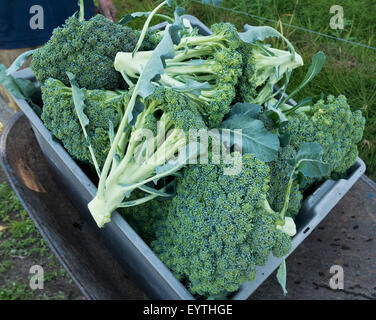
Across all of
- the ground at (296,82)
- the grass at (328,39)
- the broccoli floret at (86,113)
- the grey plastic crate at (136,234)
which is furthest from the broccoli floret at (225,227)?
the grass at (328,39)

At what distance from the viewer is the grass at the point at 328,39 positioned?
2.41 m

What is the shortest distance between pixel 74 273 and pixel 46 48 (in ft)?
2.42

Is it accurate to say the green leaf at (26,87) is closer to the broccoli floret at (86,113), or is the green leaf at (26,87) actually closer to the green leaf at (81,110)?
the broccoli floret at (86,113)

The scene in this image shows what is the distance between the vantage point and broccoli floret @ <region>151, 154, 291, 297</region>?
1068 mm

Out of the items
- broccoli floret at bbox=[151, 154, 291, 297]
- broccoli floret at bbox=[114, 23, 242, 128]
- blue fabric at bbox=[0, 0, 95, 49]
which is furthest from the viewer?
blue fabric at bbox=[0, 0, 95, 49]

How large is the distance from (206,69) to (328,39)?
185 centimetres

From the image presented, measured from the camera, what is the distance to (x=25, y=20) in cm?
189

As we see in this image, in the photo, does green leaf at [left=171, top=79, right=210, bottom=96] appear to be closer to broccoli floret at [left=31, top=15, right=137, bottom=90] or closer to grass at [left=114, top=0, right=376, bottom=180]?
broccoli floret at [left=31, top=15, right=137, bottom=90]

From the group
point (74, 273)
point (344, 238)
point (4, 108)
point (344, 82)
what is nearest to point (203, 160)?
point (74, 273)

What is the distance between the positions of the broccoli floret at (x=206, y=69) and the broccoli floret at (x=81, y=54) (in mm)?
58

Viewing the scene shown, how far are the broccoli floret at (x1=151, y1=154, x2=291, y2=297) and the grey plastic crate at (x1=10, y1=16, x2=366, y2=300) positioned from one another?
0.07 meters

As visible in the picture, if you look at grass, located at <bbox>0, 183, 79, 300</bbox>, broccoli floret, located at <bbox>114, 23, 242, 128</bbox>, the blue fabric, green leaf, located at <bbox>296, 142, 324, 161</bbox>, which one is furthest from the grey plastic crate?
grass, located at <bbox>0, 183, 79, 300</bbox>

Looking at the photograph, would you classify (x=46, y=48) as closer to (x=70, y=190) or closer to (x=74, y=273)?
(x=70, y=190)

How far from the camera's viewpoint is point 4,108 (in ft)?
6.66
